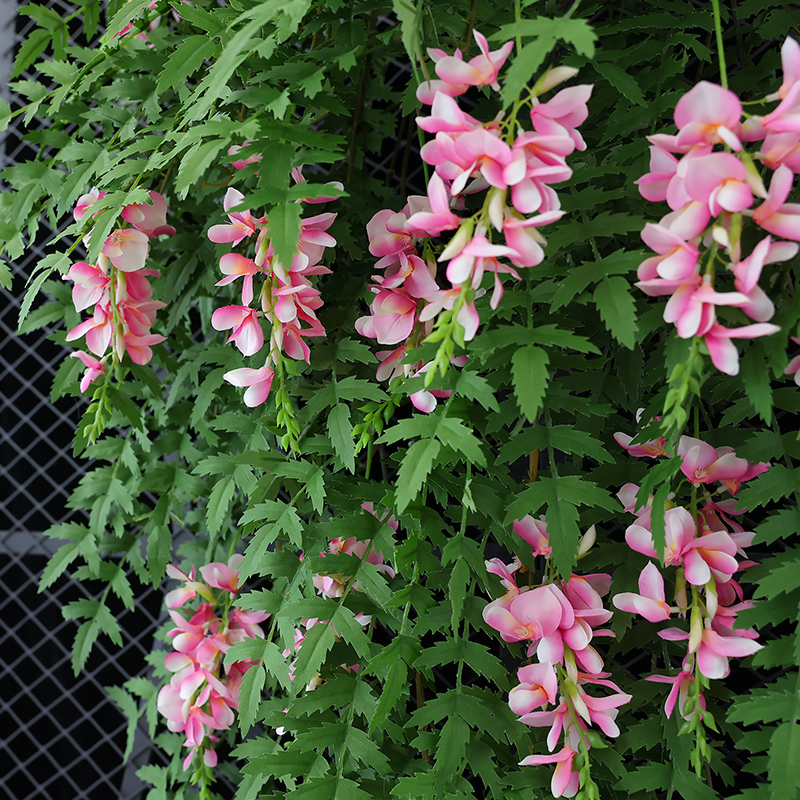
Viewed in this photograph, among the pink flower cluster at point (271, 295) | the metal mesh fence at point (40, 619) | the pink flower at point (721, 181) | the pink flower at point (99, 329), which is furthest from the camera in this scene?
the metal mesh fence at point (40, 619)

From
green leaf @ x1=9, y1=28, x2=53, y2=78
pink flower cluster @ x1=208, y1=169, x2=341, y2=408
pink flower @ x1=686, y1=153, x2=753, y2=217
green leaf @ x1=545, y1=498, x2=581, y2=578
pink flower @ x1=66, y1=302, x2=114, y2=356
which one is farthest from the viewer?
green leaf @ x1=9, y1=28, x2=53, y2=78

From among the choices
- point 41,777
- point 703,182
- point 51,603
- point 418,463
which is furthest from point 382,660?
point 41,777

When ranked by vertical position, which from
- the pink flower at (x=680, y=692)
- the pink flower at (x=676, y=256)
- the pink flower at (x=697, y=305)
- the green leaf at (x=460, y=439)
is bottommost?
the pink flower at (x=680, y=692)

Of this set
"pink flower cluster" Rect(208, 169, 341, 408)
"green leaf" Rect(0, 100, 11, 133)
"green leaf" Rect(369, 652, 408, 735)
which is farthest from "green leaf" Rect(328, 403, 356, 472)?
"green leaf" Rect(0, 100, 11, 133)

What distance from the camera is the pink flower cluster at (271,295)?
566 millimetres

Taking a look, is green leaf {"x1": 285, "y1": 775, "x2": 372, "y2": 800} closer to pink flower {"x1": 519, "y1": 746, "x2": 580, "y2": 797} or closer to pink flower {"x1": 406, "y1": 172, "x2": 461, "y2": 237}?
pink flower {"x1": 519, "y1": 746, "x2": 580, "y2": 797}

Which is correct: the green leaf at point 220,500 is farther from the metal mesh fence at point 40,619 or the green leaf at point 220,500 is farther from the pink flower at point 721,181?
the metal mesh fence at point 40,619

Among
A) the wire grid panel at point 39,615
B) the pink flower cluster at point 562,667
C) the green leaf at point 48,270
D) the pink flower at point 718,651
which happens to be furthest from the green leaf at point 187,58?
the wire grid panel at point 39,615

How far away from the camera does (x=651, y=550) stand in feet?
1.60

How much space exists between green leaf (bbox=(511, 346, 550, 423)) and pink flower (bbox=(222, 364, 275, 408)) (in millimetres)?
270

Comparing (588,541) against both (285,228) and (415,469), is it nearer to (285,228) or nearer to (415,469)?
(415,469)

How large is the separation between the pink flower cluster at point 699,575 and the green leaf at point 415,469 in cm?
17

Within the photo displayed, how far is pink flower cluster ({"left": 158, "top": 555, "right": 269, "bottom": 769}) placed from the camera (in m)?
0.79

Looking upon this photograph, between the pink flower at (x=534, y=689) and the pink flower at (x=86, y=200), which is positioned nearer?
the pink flower at (x=534, y=689)
